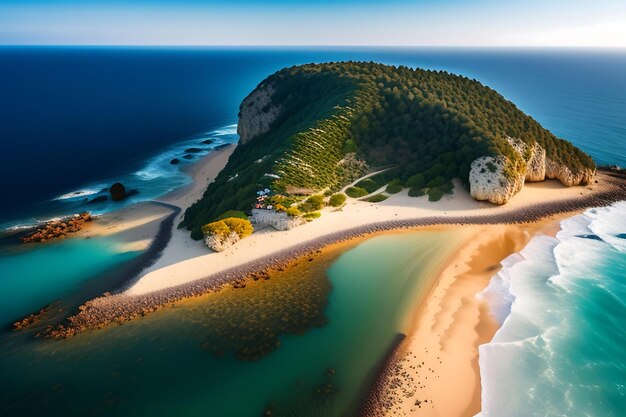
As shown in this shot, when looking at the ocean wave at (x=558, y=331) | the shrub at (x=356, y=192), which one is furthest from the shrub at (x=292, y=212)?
the ocean wave at (x=558, y=331)

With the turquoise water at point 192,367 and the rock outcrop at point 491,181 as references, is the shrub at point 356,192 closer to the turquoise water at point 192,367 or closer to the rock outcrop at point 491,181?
the rock outcrop at point 491,181

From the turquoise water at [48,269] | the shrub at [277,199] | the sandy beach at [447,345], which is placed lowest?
the turquoise water at [48,269]

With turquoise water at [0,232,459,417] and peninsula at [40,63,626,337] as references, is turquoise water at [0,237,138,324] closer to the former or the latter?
peninsula at [40,63,626,337]

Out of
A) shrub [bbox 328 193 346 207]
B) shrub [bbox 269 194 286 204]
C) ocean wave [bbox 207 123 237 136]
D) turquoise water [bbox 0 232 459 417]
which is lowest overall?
turquoise water [bbox 0 232 459 417]

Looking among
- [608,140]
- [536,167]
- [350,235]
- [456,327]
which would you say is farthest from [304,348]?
[608,140]

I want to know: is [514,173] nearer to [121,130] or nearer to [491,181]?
[491,181]

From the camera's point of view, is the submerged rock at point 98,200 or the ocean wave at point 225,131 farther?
the ocean wave at point 225,131

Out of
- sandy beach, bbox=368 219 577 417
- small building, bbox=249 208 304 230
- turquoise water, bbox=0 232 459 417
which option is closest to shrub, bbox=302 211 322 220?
small building, bbox=249 208 304 230
